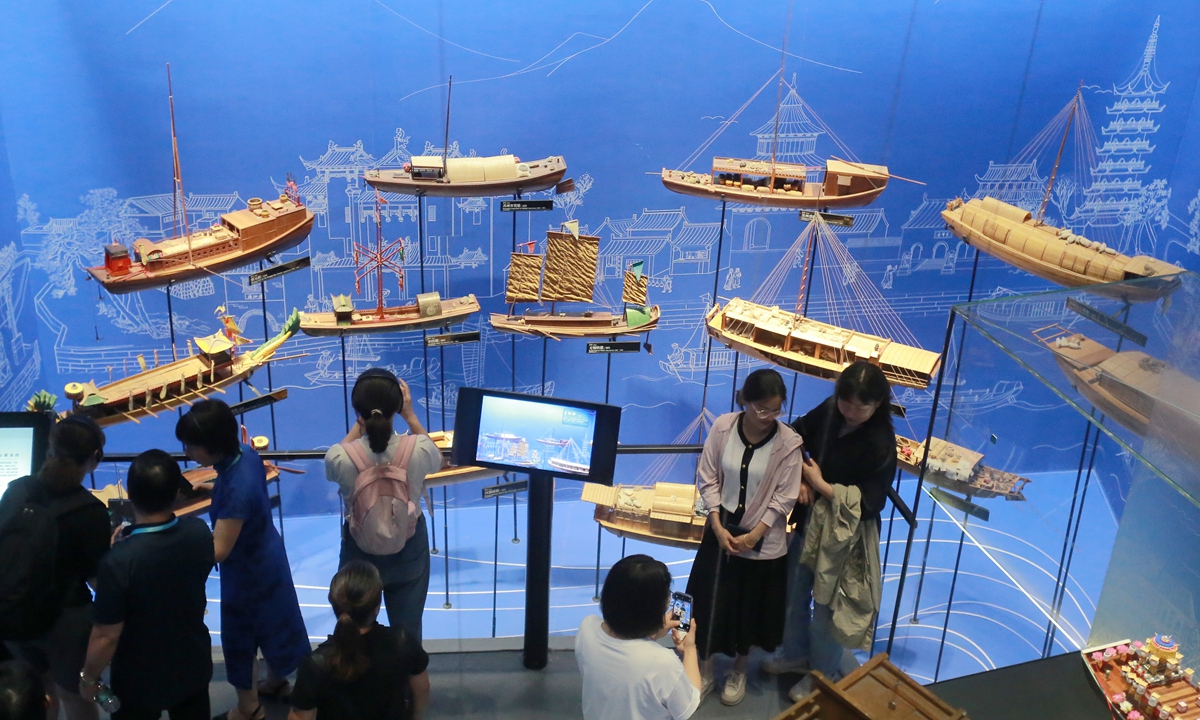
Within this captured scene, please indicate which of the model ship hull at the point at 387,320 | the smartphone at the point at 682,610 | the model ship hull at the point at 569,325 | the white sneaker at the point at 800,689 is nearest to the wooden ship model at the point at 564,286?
the model ship hull at the point at 569,325

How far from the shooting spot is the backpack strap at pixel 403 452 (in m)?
3.28

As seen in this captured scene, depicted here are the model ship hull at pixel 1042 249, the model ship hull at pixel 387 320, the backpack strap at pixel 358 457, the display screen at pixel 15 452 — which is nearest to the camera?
the backpack strap at pixel 358 457

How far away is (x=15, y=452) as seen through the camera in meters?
3.45

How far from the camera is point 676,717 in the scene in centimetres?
256

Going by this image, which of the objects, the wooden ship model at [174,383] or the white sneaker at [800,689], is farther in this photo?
the wooden ship model at [174,383]

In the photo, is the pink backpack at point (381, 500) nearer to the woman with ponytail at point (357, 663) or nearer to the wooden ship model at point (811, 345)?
the woman with ponytail at point (357, 663)

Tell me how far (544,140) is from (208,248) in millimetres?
1945

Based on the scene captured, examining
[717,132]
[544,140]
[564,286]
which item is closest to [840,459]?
[564,286]

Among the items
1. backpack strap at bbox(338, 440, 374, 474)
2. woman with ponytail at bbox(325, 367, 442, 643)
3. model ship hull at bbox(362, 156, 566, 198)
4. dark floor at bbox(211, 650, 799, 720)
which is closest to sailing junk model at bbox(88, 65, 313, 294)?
model ship hull at bbox(362, 156, 566, 198)

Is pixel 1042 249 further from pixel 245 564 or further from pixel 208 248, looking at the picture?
pixel 208 248

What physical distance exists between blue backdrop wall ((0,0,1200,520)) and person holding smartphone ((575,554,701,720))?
7.90 ft

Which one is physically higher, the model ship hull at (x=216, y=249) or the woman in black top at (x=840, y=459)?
the model ship hull at (x=216, y=249)

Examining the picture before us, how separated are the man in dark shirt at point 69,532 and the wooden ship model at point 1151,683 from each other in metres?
3.11

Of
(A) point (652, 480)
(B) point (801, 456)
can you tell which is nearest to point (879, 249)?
(A) point (652, 480)
